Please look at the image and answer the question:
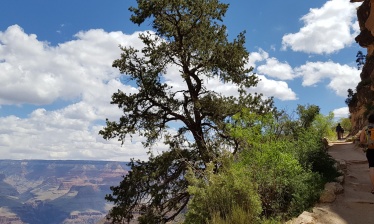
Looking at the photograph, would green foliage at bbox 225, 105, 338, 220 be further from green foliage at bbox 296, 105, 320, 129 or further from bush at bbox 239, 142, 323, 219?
green foliage at bbox 296, 105, 320, 129

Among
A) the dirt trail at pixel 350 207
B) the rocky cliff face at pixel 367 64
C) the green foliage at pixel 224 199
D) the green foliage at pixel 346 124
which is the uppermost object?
the rocky cliff face at pixel 367 64

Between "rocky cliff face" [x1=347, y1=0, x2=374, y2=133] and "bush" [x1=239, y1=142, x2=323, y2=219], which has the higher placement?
"rocky cliff face" [x1=347, y1=0, x2=374, y2=133]

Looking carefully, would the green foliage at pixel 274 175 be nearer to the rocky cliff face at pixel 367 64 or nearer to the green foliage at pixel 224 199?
the green foliage at pixel 224 199

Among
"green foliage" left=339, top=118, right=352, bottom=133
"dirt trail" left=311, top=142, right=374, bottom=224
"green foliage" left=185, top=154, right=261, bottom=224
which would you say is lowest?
"dirt trail" left=311, top=142, right=374, bottom=224

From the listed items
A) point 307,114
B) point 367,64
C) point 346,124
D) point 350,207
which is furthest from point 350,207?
point 346,124

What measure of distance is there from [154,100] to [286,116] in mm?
8497

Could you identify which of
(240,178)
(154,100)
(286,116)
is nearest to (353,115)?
(286,116)

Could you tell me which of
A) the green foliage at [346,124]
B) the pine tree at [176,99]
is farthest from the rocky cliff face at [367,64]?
the pine tree at [176,99]

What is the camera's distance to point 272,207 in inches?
355

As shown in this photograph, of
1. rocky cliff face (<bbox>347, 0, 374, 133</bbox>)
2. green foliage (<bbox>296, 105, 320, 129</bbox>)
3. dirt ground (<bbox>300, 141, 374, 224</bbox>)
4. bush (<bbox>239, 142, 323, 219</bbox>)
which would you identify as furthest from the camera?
rocky cliff face (<bbox>347, 0, 374, 133</bbox>)

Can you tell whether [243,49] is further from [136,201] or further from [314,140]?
[136,201]

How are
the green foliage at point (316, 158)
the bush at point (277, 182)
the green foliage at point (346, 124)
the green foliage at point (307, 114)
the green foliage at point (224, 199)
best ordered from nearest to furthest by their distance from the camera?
the green foliage at point (224, 199)
the bush at point (277, 182)
the green foliage at point (316, 158)
the green foliage at point (307, 114)
the green foliage at point (346, 124)

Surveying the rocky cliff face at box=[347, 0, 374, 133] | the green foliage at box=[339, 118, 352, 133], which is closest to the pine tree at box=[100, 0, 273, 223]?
the rocky cliff face at box=[347, 0, 374, 133]

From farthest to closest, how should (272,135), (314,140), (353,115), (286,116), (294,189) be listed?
1. (353,115)
2. (286,116)
3. (314,140)
4. (272,135)
5. (294,189)
